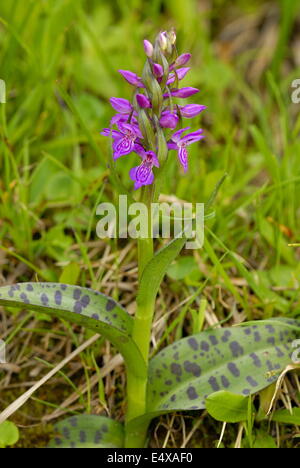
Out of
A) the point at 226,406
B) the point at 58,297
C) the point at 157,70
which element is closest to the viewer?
the point at 157,70

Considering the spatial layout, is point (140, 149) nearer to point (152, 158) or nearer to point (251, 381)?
point (152, 158)

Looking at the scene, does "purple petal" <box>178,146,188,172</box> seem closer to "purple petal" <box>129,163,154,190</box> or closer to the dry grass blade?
"purple petal" <box>129,163,154,190</box>

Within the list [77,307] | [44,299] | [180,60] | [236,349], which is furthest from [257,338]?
[180,60]

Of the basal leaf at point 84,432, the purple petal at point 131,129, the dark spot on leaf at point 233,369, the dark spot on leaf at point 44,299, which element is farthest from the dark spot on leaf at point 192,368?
the purple petal at point 131,129

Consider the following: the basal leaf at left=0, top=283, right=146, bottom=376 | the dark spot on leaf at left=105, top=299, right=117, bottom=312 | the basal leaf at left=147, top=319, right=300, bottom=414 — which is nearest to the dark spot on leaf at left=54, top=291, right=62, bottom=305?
the basal leaf at left=0, top=283, right=146, bottom=376
